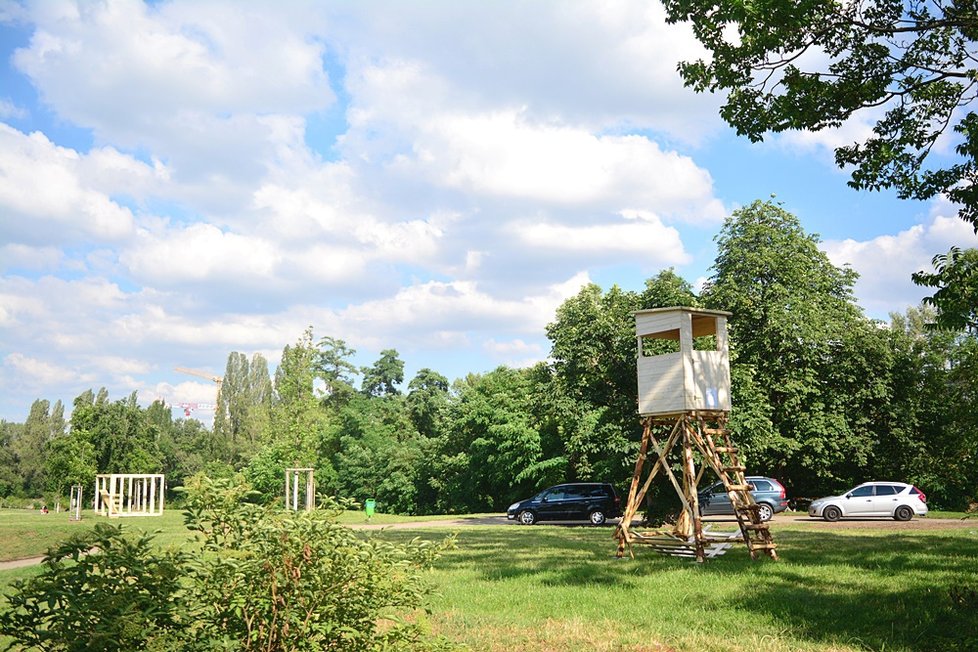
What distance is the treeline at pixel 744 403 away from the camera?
2878cm

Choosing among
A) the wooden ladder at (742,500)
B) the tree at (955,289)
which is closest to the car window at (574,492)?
the wooden ladder at (742,500)

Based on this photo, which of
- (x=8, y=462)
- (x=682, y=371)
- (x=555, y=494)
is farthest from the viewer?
(x=8, y=462)

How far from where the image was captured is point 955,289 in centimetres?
976

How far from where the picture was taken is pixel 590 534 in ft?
79.4

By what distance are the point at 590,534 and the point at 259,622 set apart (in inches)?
855

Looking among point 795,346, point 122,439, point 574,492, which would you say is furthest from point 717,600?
point 122,439

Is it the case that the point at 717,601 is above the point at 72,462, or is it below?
below

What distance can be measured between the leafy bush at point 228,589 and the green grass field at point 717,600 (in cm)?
42

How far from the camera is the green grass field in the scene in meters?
8.53

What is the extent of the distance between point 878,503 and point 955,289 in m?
22.0

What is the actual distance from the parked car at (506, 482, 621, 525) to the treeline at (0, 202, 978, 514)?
0.88 meters

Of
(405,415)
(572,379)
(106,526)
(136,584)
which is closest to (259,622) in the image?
(136,584)

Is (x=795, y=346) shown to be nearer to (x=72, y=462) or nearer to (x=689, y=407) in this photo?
(x=689, y=407)

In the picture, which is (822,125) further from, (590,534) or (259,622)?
(590,534)
